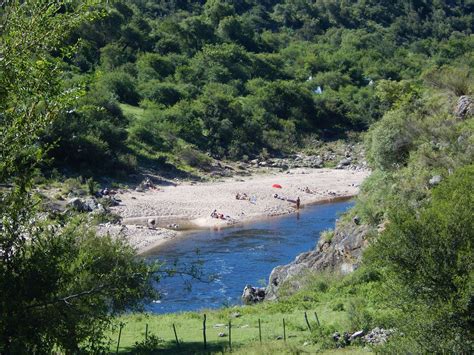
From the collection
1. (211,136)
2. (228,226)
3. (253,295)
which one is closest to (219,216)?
(228,226)

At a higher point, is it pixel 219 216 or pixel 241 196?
pixel 241 196

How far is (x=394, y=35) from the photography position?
14200cm

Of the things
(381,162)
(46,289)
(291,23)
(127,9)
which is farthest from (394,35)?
(46,289)

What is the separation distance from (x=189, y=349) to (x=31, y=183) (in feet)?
40.6

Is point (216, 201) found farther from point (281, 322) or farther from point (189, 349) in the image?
point (189, 349)

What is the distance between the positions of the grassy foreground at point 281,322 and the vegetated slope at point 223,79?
21614mm

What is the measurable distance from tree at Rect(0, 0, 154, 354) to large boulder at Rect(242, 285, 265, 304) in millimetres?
22831

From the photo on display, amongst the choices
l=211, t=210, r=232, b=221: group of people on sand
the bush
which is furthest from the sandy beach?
the bush

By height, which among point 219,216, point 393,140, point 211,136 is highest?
point 393,140

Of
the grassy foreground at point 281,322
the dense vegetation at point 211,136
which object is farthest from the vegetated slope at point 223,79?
the grassy foreground at point 281,322

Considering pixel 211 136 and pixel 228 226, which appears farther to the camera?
pixel 211 136

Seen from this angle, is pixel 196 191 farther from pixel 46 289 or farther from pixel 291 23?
pixel 291 23

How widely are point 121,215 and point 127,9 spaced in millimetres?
59703

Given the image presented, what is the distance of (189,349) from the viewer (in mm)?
18594
